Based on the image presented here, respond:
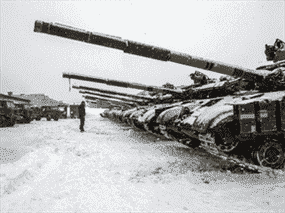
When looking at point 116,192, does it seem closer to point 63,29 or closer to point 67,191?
point 67,191

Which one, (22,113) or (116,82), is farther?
(22,113)

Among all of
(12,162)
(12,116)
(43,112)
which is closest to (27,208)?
(12,162)

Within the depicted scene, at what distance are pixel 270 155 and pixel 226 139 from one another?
86 centimetres

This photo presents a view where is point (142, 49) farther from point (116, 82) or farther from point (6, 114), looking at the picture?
point (6, 114)

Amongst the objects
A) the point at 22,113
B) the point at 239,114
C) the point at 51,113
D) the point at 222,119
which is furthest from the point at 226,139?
the point at 51,113

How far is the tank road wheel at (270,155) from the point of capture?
14.8ft

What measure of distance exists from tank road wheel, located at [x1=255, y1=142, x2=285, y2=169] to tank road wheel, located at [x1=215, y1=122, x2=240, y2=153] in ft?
1.33

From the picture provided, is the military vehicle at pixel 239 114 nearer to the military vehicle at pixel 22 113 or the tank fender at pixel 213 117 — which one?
the tank fender at pixel 213 117

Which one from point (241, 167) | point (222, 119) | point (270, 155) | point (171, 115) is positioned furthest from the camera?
point (171, 115)

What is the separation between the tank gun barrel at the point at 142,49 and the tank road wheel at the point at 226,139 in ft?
3.78

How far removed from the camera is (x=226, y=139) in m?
4.45

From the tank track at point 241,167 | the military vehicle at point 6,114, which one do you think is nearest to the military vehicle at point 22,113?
the military vehicle at point 6,114

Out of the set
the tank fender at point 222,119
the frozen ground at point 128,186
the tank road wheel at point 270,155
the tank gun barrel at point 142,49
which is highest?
the tank gun barrel at point 142,49

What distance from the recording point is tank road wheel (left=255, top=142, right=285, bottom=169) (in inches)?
177
